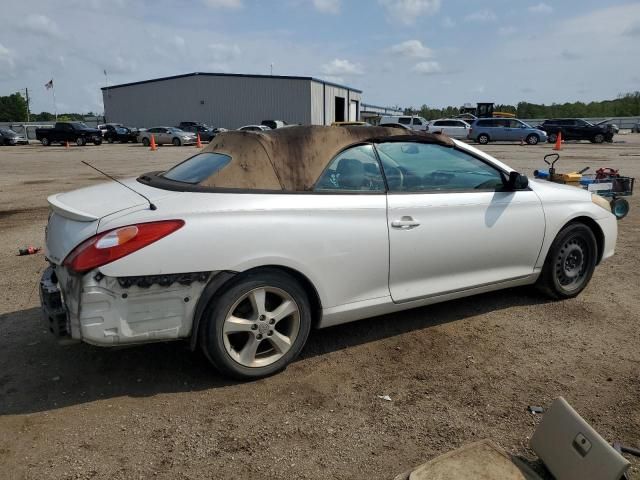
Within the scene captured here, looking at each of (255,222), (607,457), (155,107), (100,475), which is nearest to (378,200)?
(255,222)

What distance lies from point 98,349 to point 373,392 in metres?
1.97

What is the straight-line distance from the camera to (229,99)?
4859 cm

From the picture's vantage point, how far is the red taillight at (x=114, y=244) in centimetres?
262

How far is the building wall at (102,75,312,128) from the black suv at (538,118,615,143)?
2152 centimetres

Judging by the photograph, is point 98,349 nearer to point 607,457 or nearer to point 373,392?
point 373,392

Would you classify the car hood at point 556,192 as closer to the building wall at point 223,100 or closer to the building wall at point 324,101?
the building wall at point 324,101

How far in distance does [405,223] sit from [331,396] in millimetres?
1245

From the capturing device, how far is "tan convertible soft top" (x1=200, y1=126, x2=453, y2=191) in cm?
317

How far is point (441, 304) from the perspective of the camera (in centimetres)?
439

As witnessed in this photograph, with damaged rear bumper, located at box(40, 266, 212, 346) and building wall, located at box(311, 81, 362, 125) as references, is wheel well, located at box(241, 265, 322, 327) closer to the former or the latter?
damaged rear bumper, located at box(40, 266, 212, 346)

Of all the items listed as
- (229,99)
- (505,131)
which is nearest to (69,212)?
(505,131)

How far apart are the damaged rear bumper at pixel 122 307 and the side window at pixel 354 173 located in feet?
3.44

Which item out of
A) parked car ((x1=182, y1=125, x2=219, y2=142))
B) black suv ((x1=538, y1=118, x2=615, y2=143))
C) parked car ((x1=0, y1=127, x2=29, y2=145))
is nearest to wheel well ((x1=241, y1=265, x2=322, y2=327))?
black suv ((x1=538, y1=118, x2=615, y2=143))

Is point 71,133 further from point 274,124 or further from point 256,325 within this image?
point 256,325
